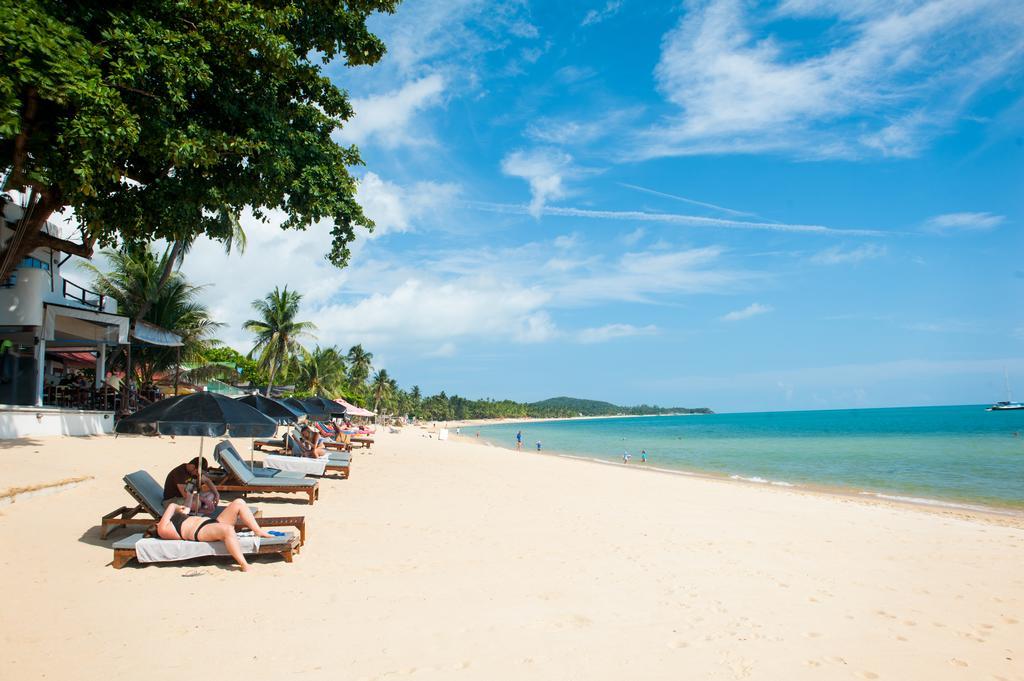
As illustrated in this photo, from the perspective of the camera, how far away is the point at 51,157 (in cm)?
699

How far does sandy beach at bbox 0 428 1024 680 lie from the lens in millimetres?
4266

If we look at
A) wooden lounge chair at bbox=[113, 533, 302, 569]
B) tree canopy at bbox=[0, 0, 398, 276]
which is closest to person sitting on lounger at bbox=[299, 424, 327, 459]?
tree canopy at bbox=[0, 0, 398, 276]

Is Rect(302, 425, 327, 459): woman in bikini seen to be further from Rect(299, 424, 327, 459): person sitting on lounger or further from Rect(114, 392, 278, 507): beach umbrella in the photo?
Rect(114, 392, 278, 507): beach umbrella

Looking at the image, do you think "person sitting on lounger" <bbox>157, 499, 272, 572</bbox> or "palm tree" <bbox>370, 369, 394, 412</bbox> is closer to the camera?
"person sitting on lounger" <bbox>157, 499, 272, 572</bbox>

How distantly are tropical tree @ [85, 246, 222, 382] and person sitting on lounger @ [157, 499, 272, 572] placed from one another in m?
20.5

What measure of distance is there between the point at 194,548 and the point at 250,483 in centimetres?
380

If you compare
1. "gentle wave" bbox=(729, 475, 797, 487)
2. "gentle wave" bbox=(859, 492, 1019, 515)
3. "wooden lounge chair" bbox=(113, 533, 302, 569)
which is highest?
"wooden lounge chair" bbox=(113, 533, 302, 569)

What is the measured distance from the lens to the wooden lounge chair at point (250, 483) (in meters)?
9.62

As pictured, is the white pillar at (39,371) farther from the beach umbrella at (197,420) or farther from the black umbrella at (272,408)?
the beach umbrella at (197,420)

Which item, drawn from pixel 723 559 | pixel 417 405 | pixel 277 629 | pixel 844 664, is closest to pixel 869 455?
pixel 723 559

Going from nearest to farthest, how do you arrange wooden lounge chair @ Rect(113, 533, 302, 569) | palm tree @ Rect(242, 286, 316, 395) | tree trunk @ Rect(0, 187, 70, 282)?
wooden lounge chair @ Rect(113, 533, 302, 569), tree trunk @ Rect(0, 187, 70, 282), palm tree @ Rect(242, 286, 316, 395)

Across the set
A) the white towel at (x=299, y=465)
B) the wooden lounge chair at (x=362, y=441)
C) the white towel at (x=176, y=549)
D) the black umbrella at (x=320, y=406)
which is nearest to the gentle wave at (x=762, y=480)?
the wooden lounge chair at (x=362, y=441)

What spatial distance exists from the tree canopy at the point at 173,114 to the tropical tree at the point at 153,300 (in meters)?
16.6

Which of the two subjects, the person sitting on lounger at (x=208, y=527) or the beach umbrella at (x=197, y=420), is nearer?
the person sitting on lounger at (x=208, y=527)
